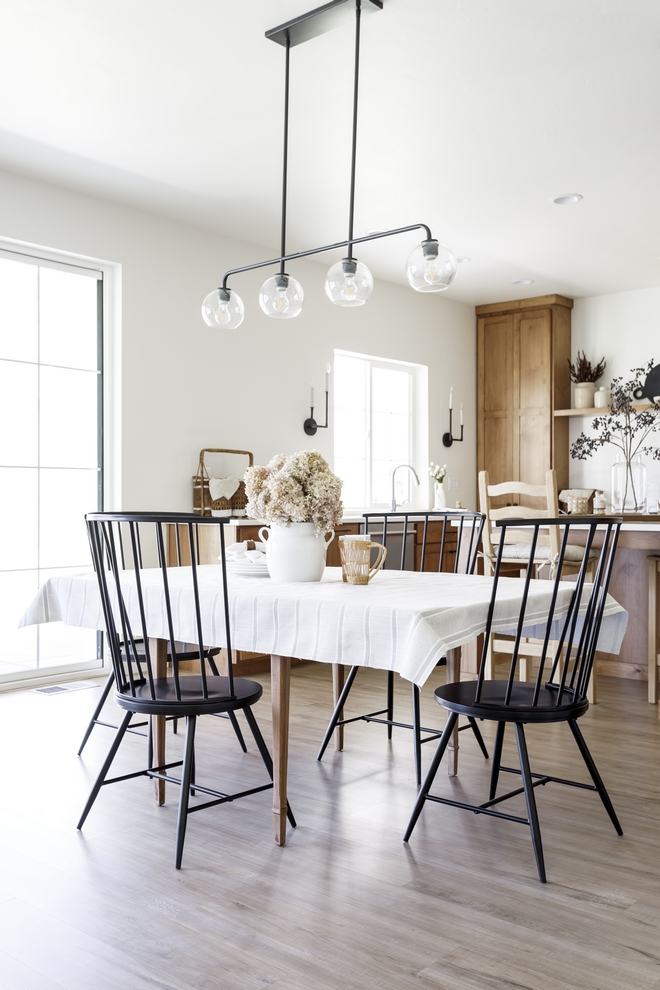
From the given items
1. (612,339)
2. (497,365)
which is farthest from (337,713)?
(612,339)

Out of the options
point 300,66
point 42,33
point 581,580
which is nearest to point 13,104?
point 42,33

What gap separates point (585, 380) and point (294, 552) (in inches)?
195

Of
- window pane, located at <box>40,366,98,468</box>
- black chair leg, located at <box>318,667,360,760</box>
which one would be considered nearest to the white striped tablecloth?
black chair leg, located at <box>318,667,360,760</box>

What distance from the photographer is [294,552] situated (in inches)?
104

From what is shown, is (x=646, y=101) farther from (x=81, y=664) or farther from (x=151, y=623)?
(x=81, y=664)

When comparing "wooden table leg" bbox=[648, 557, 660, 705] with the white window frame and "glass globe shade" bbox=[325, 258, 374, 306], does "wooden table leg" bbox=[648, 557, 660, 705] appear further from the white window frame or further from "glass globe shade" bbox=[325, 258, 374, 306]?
the white window frame

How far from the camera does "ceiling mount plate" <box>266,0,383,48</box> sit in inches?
114

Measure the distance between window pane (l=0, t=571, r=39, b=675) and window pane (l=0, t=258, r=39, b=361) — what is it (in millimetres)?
1161

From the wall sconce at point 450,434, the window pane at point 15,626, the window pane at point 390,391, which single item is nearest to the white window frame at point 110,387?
the window pane at point 15,626

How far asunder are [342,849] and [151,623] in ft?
2.69

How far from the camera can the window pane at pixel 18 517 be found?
4441 millimetres

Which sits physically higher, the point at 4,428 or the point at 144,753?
the point at 4,428

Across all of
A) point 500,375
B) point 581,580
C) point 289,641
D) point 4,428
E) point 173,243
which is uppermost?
point 173,243

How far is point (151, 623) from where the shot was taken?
2.50m
